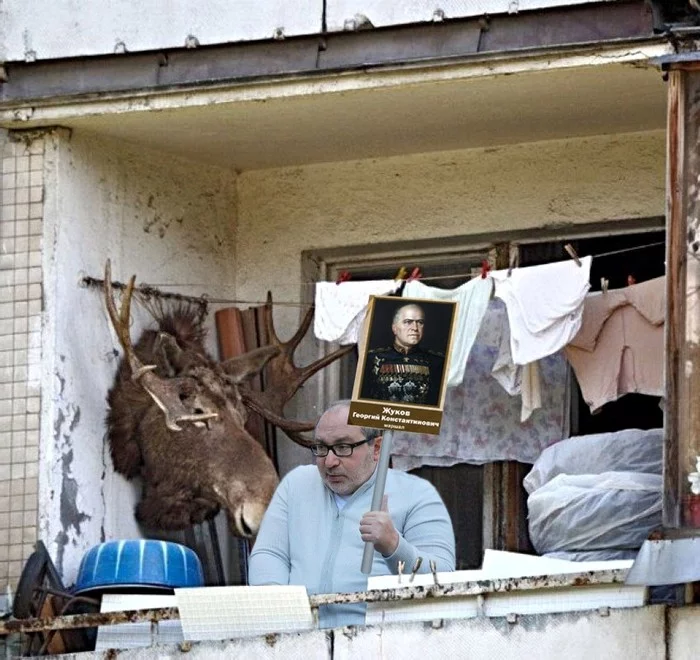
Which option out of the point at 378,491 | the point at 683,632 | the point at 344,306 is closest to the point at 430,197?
the point at 344,306

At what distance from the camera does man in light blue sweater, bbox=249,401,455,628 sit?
13.1 m

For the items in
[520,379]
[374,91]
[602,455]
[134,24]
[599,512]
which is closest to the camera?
[599,512]

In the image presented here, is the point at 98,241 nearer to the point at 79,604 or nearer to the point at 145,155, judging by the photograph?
the point at 145,155

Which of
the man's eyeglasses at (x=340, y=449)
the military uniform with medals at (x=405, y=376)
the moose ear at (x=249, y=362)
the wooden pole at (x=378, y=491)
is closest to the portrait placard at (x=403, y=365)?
the military uniform with medals at (x=405, y=376)

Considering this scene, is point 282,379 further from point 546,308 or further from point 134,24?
point 134,24

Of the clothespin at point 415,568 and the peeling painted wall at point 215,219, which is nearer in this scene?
the clothespin at point 415,568

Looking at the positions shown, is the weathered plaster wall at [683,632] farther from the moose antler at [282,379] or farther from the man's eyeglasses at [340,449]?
the moose antler at [282,379]

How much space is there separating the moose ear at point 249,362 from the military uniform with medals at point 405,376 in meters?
2.30

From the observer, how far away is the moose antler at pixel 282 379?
1549 centimetres

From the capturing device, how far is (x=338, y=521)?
13.3 metres

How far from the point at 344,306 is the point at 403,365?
164cm

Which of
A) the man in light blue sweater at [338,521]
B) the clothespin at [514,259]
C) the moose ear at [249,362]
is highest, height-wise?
the clothespin at [514,259]

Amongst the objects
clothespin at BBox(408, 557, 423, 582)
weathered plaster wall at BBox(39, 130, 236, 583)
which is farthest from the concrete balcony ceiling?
clothespin at BBox(408, 557, 423, 582)

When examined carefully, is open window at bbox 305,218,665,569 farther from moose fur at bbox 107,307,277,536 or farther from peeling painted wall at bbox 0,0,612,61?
peeling painted wall at bbox 0,0,612,61
